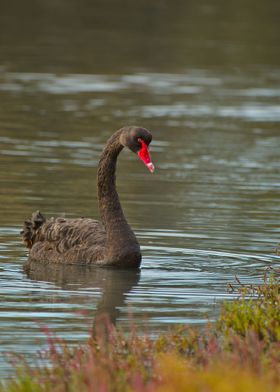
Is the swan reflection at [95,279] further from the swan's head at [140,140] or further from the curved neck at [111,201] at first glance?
the swan's head at [140,140]

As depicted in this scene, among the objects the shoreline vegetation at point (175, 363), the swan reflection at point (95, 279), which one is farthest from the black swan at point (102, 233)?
the shoreline vegetation at point (175, 363)

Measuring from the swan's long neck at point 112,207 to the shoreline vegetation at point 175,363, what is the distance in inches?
133

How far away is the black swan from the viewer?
38.6ft

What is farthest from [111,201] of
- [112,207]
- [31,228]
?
[31,228]

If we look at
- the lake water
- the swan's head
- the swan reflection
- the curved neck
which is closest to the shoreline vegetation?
the lake water

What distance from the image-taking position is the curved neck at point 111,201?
38.9ft

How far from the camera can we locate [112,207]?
12.2 meters

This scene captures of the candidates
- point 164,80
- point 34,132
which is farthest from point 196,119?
point 164,80

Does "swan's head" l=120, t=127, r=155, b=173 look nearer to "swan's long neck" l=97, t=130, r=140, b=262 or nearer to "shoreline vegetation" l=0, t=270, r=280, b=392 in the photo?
"swan's long neck" l=97, t=130, r=140, b=262

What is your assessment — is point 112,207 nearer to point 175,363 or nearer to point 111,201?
point 111,201

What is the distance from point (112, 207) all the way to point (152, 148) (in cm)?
742

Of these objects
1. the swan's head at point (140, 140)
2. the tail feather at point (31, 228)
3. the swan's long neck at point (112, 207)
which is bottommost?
the tail feather at point (31, 228)

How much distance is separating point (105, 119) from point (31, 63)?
7509 mm

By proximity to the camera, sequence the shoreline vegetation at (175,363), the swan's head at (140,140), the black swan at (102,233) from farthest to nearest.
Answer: the black swan at (102,233) → the swan's head at (140,140) → the shoreline vegetation at (175,363)
